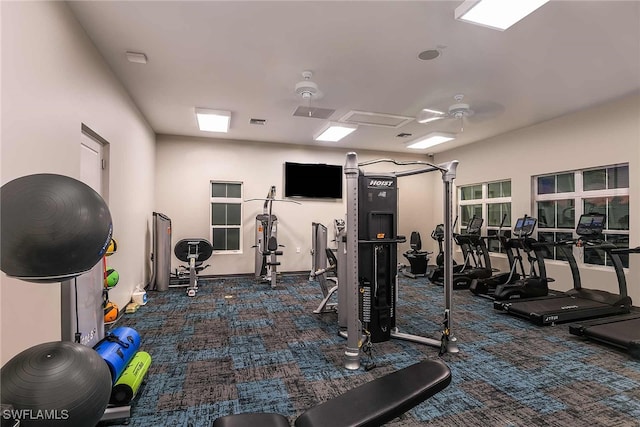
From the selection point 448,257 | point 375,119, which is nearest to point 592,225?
point 448,257

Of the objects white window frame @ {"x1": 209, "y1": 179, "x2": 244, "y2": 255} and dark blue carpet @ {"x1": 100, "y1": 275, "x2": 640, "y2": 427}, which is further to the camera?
white window frame @ {"x1": 209, "y1": 179, "x2": 244, "y2": 255}

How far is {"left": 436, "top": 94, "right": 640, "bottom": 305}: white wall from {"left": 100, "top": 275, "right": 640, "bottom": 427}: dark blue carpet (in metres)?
1.91

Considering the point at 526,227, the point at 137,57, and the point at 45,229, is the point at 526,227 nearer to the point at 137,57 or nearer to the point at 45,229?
the point at 137,57

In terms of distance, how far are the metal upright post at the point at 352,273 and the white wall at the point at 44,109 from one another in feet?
7.19

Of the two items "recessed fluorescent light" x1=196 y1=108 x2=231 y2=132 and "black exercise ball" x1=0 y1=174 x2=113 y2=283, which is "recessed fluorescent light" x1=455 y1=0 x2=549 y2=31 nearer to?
"black exercise ball" x1=0 y1=174 x2=113 y2=283

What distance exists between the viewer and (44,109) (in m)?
2.26

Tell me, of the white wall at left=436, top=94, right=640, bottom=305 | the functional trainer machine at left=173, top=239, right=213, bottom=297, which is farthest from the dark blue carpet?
the white wall at left=436, top=94, right=640, bottom=305

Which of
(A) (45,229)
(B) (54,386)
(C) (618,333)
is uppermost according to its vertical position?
(A) (45,229)

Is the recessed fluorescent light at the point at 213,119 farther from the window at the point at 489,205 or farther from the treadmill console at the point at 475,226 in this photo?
the window at the point at 489,205

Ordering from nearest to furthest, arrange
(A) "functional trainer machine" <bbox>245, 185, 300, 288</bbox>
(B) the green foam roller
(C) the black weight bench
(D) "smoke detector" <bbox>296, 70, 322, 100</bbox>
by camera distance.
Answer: (C) the black weight bench
(B) the green foam roller
(D) "smoke detector" <bbox>296, 70, 322, 100</bbox>
(A) "functional trainer machine" <bbox>245, 185, 300, 288</bbox>

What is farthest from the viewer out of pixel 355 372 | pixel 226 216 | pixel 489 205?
pixel 226 216

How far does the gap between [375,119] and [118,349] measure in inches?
189

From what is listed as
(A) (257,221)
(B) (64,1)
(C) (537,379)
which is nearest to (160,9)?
(B) (64,1)

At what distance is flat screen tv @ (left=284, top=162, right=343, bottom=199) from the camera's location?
7.61 m
